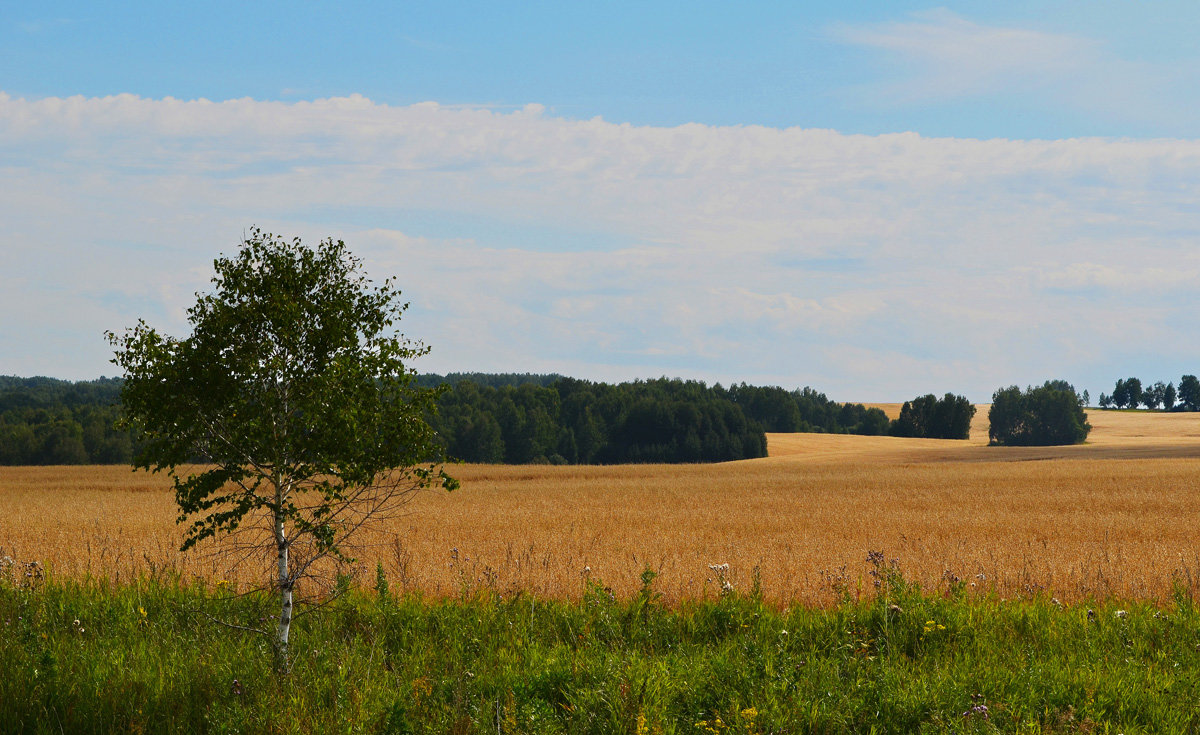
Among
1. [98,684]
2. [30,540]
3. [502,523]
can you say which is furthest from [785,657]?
[30,540]

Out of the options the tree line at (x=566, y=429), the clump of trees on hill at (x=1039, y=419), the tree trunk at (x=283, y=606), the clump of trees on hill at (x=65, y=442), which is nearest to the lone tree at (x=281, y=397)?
the tree trunk at (x=283, y=606)

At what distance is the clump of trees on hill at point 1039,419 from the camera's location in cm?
11894

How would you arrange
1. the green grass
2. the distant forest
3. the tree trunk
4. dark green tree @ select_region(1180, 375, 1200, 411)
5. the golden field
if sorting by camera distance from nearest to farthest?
the green grass < the tree trunk < the golden field < the distant forest < dark green tree @ select_region(1180, 375, 1200, 411)

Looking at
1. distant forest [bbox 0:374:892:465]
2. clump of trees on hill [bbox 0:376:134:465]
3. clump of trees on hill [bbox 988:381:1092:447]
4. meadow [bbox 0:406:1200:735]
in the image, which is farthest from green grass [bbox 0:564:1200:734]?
clump of trees on hill [bbox 988:381:1092:447]

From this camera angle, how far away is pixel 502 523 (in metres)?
26.3

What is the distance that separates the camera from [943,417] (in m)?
125

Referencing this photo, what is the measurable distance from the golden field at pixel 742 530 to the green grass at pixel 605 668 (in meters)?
1.65

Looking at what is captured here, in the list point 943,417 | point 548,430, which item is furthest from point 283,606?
point 943,417

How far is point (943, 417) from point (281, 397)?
417 feet

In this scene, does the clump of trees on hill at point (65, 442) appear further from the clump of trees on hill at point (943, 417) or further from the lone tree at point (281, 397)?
the clump of trees on hill at point (943, 417)

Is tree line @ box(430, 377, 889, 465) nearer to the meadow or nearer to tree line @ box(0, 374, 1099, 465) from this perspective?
tree line @ box(0, 374, 1099, 465)

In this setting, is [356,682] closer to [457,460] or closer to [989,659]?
[457,460]

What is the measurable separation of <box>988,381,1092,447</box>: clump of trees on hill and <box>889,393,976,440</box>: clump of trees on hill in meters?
3.94

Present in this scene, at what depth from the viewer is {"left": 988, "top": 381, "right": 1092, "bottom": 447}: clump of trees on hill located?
119 meters
